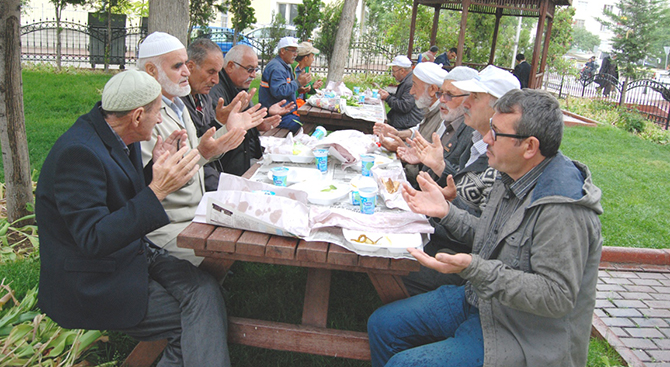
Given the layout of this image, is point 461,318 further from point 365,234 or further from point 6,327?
point 6,327

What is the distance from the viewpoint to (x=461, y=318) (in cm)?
246

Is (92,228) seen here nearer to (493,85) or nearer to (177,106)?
(177,106)

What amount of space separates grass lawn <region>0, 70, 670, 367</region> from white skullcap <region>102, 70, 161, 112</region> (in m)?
1.47

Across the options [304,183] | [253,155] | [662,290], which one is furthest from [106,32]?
[662,290]

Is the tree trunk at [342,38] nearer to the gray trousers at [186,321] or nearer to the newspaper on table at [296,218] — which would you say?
the newspaper on table at [296,218]

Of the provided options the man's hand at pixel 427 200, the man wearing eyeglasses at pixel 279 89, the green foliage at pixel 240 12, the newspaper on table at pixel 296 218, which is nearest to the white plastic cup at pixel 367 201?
the newspaper on table at pixel 296 218

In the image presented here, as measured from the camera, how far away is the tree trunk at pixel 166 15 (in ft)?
15.3

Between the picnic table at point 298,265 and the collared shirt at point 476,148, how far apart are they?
1002 mm

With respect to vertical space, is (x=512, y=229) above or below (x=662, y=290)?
above

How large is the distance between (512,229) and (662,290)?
3.07 m

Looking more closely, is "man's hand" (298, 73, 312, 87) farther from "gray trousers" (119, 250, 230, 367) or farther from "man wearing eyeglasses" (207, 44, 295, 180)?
"gray trousers" (119, 250, 230, 367)

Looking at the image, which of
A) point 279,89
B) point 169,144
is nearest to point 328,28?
point 279,89

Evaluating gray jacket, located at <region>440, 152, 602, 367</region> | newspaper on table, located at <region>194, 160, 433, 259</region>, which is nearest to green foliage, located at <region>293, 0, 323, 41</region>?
newspaper on table, located at <region>194, 160, 433, 259</region>

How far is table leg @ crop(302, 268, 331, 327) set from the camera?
269 centimetres
